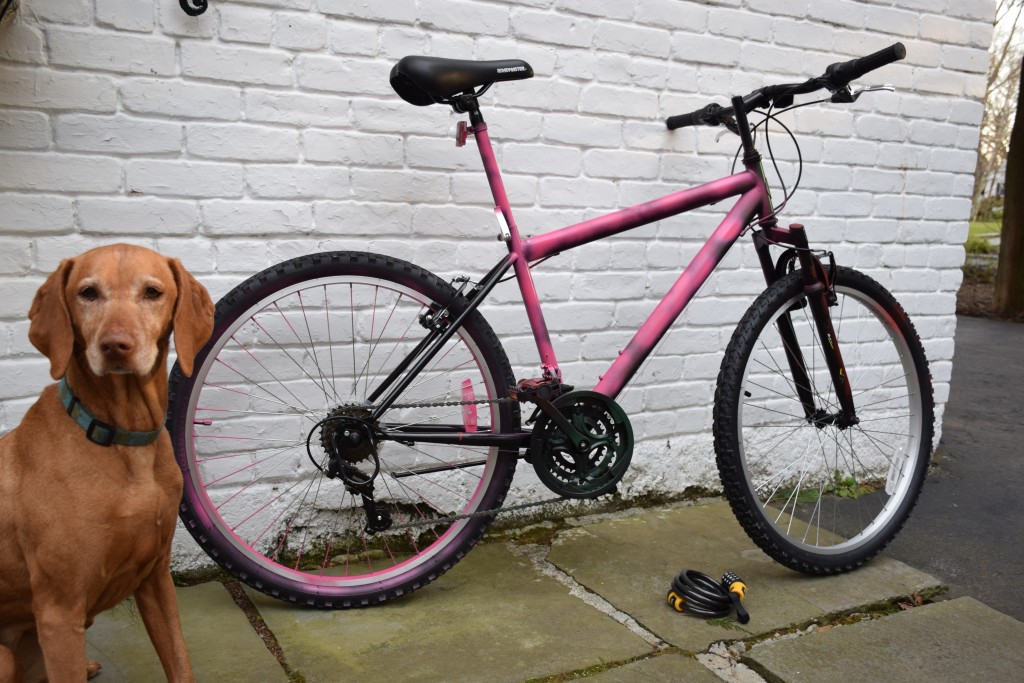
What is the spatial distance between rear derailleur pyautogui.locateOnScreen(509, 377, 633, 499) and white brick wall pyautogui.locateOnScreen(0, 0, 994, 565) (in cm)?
46

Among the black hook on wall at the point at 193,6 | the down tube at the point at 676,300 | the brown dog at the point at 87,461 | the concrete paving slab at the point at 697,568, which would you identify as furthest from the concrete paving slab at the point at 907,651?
the black hook on wall at the point at 193,6

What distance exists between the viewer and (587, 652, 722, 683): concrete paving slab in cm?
185

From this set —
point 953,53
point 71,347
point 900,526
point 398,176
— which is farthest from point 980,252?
point 71,347

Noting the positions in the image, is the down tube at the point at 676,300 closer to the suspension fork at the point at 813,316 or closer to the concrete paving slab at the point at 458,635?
the suspension fork at the point at 813,316

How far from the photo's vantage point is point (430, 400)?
248cm

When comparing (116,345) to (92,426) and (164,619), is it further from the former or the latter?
(164,619)

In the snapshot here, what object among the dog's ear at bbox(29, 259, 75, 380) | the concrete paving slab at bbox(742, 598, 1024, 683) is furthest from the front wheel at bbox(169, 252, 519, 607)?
the concrete paving slab at bbox(742, 598, 1024, 683)

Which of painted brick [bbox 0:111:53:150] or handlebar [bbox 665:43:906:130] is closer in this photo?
painted brick [bbox 0:111:53:150]

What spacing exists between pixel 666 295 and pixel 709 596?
2.74ft

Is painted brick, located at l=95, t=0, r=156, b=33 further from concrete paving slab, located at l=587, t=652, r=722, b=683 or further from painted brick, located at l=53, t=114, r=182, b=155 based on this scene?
concrete paving slab, located at l=587, t=652, r=722, b=683

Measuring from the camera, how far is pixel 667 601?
2.23 meters

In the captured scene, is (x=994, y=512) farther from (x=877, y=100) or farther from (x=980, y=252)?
(x=980, y=252)

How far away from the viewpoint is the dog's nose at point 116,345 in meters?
1.36

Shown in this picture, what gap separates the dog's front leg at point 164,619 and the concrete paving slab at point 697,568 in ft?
3.64
